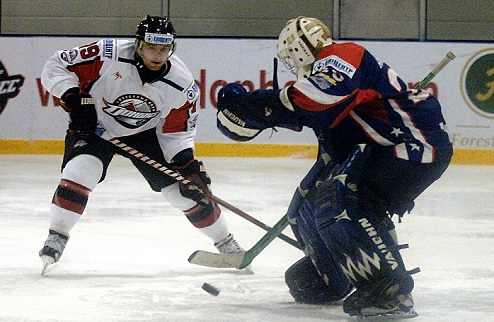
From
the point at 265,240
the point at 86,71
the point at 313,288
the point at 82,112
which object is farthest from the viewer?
the point at 86,71

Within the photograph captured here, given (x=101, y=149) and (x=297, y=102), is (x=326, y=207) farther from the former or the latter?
(x=101, y=149)

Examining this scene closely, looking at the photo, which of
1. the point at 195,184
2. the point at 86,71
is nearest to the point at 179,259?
the point at 195,184

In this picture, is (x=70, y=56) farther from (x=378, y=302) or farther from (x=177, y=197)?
(x=378, y=302)

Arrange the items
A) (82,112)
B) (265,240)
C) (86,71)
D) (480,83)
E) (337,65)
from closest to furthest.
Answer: (337,65) < (265,240) < (82,112) < (86,71) < (480,83)

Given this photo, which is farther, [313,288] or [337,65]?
[313,288]

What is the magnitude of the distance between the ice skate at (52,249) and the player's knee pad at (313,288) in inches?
33.5

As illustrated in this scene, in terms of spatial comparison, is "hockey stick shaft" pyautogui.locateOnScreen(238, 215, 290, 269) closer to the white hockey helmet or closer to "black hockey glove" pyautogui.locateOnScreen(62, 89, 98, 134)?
the white hockey helmet

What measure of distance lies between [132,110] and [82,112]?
0.26m

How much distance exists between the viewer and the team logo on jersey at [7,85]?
22.1 feet

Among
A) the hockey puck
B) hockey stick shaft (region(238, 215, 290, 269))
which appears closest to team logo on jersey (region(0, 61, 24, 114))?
hockey stick shaft (region(238, 215, 290, 269))

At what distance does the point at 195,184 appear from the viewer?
339cm

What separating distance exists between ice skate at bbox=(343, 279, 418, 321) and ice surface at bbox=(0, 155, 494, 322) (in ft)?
0.25

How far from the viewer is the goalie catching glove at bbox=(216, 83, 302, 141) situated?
2.52 meters

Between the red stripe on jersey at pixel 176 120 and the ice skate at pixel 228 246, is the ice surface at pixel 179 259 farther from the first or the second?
the red stripe on jersey at pixel 176 120
